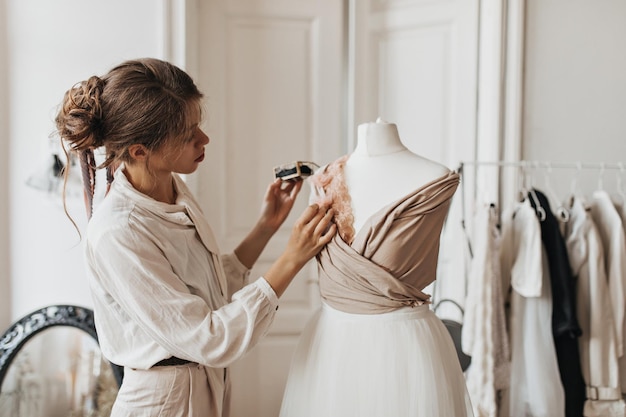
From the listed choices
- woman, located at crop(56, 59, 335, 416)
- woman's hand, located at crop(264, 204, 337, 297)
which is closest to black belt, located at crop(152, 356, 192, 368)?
woman, located at crop(56, 59, 335, 416)

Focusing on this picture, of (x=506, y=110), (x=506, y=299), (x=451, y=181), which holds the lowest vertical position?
(x=506, y=299)

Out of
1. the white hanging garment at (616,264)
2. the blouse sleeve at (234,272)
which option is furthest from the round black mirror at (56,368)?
the white hanging garment at (616,264)

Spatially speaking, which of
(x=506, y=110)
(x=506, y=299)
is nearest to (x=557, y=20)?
(x=506, y=110)

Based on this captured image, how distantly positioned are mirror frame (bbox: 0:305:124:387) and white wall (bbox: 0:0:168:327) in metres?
0.09

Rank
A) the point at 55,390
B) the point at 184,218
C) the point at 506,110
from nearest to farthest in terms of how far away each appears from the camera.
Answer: the point at 184,218 < the point at 55,390 < the point at 506,110

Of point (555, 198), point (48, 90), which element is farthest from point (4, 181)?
point (555, 198)

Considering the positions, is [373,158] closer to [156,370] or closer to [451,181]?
[451,181]

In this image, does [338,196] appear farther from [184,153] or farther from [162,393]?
[162,393]

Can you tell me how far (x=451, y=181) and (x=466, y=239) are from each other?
3.50 ft

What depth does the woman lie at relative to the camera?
118cm

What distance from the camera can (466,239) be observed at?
2.29 meters

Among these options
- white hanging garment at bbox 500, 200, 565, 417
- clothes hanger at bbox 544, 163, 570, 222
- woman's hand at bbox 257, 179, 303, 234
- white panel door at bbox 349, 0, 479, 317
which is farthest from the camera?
white panel door at bbox 349, 0, 479, 317

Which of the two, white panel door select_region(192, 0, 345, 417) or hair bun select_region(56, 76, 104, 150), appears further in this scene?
white panel door select_region(192, 0, 345, 417)

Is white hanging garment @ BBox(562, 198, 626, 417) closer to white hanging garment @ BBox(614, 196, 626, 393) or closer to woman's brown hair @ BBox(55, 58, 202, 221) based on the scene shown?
white hanging garment @ BBox(614, 196, 626, 393)
